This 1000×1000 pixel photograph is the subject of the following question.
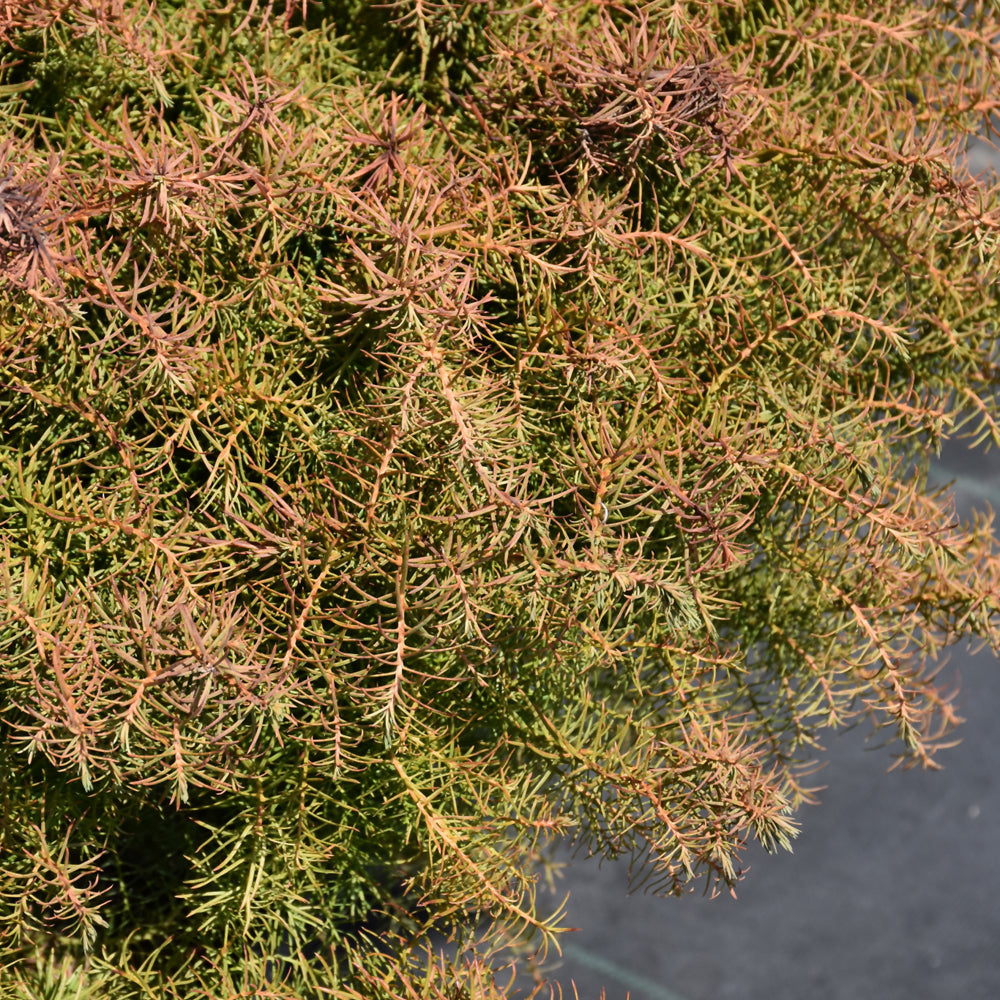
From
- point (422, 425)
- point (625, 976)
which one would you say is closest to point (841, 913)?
point (625, 976)

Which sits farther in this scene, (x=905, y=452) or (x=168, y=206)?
(x=905, y=452)

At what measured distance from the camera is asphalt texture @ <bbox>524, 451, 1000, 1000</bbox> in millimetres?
615

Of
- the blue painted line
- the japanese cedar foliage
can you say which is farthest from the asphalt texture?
the japanese cedar foliage

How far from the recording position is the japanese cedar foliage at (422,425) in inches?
12.4

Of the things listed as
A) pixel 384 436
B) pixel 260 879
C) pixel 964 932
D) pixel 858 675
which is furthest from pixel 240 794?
pixel 964 932

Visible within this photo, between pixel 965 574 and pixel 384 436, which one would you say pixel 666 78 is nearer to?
pixel 384 436

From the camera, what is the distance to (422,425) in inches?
12.0

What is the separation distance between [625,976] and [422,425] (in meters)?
0.45

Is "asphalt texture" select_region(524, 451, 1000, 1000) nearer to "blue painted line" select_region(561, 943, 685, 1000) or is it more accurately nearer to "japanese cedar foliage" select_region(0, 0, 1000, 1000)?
"blue painted line" select_region(561, 943, 685, 1000)

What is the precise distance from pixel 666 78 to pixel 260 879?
0.30 m

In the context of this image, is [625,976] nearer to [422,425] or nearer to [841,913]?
[841,913]

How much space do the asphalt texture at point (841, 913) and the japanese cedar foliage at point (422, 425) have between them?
10.1 inches

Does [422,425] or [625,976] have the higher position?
[422,425]

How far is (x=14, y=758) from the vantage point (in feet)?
1.17
